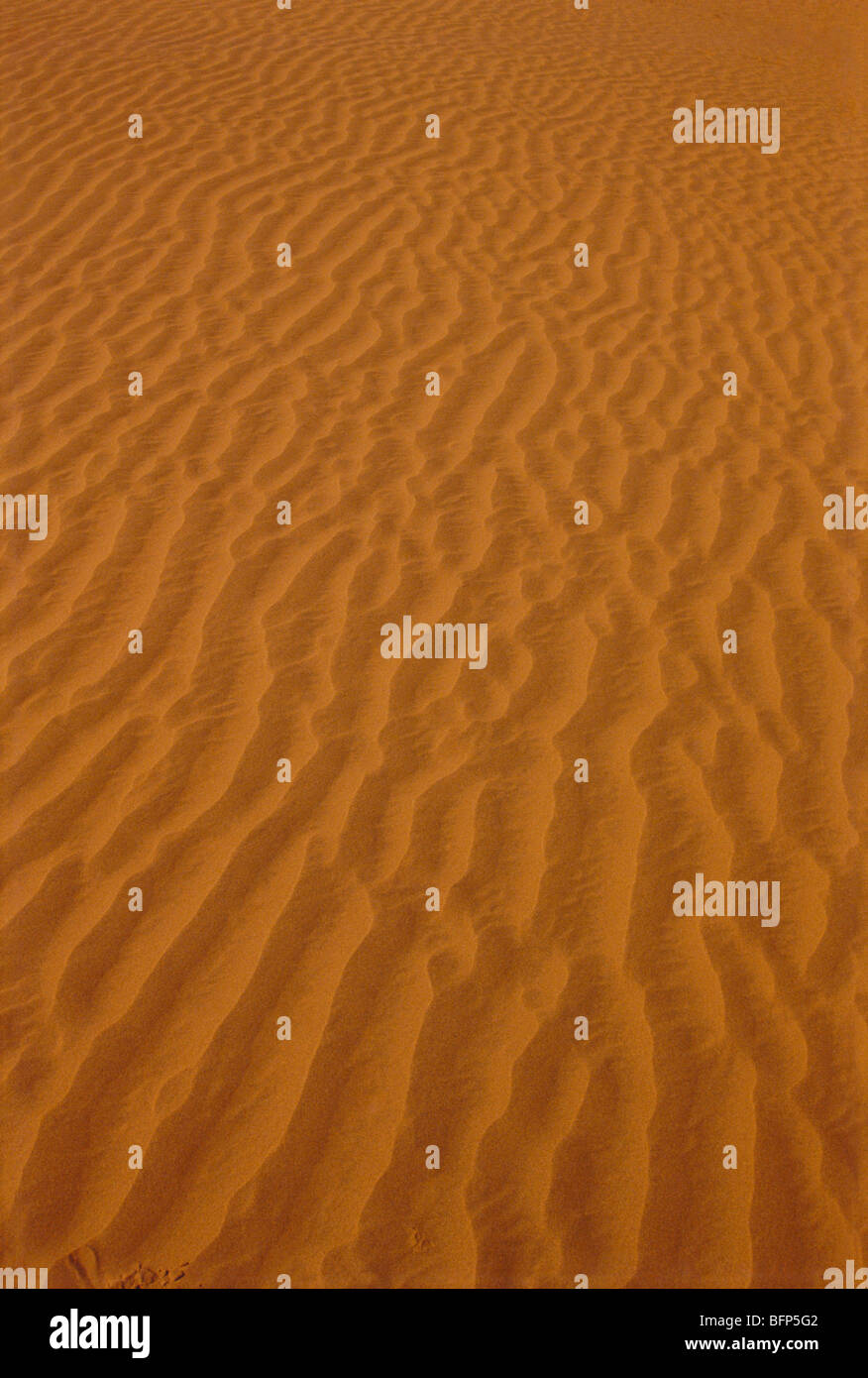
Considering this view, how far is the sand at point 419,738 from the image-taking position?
251cm

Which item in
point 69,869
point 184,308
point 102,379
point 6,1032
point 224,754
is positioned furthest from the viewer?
point 184,308

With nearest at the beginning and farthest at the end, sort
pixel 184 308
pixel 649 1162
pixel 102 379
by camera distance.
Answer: pixel 649 1162 < pixel 102 379 < pixel 184 308

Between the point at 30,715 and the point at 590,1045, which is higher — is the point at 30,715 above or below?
above

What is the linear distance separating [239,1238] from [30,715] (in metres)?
1.80

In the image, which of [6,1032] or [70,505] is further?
[70,505]

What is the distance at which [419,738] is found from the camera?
3.52 metres

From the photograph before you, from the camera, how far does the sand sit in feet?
8.25

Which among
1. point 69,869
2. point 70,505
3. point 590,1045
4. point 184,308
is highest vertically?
point 184,308

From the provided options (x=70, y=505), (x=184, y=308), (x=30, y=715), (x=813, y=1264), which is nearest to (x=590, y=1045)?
(x=813, y=1264)

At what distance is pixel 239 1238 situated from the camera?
2.39 metres

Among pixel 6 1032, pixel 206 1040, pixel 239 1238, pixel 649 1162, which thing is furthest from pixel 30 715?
pixel 649 1162
